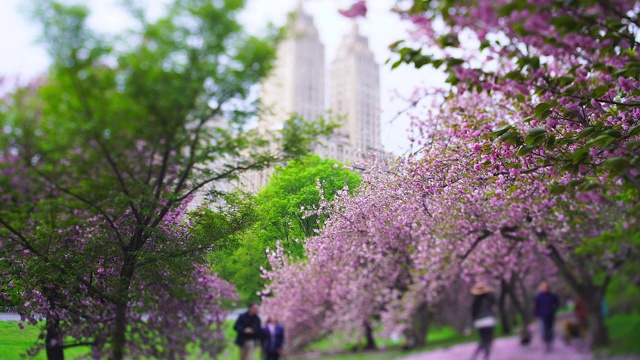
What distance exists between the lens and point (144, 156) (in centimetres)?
630

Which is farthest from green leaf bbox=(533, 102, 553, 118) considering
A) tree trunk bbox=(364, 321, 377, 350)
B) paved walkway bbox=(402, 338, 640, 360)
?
tree trunk bbox=(364, 321, 377, 350)

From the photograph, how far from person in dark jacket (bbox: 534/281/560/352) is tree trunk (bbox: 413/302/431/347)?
4.18 ft

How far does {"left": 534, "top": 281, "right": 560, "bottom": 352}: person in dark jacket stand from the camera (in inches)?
214

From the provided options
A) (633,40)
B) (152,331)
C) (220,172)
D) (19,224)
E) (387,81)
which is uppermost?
(387,81)

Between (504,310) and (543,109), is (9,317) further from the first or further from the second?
(543,109)

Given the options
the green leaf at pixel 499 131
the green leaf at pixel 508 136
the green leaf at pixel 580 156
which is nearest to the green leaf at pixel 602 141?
the green leaf at pixel 580 156

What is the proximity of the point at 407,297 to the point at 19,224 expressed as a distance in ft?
17.5

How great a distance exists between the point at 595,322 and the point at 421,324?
1.91m

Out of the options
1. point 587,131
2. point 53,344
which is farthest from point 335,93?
point 53,344

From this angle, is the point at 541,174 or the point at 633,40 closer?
the point at 633,40

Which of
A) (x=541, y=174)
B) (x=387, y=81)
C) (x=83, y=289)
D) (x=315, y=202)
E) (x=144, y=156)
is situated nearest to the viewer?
(x=144, y=156)

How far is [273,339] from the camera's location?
7.02 m

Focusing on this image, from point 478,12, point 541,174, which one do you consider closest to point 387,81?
point 541,174

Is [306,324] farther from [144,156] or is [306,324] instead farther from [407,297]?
[144,156]
